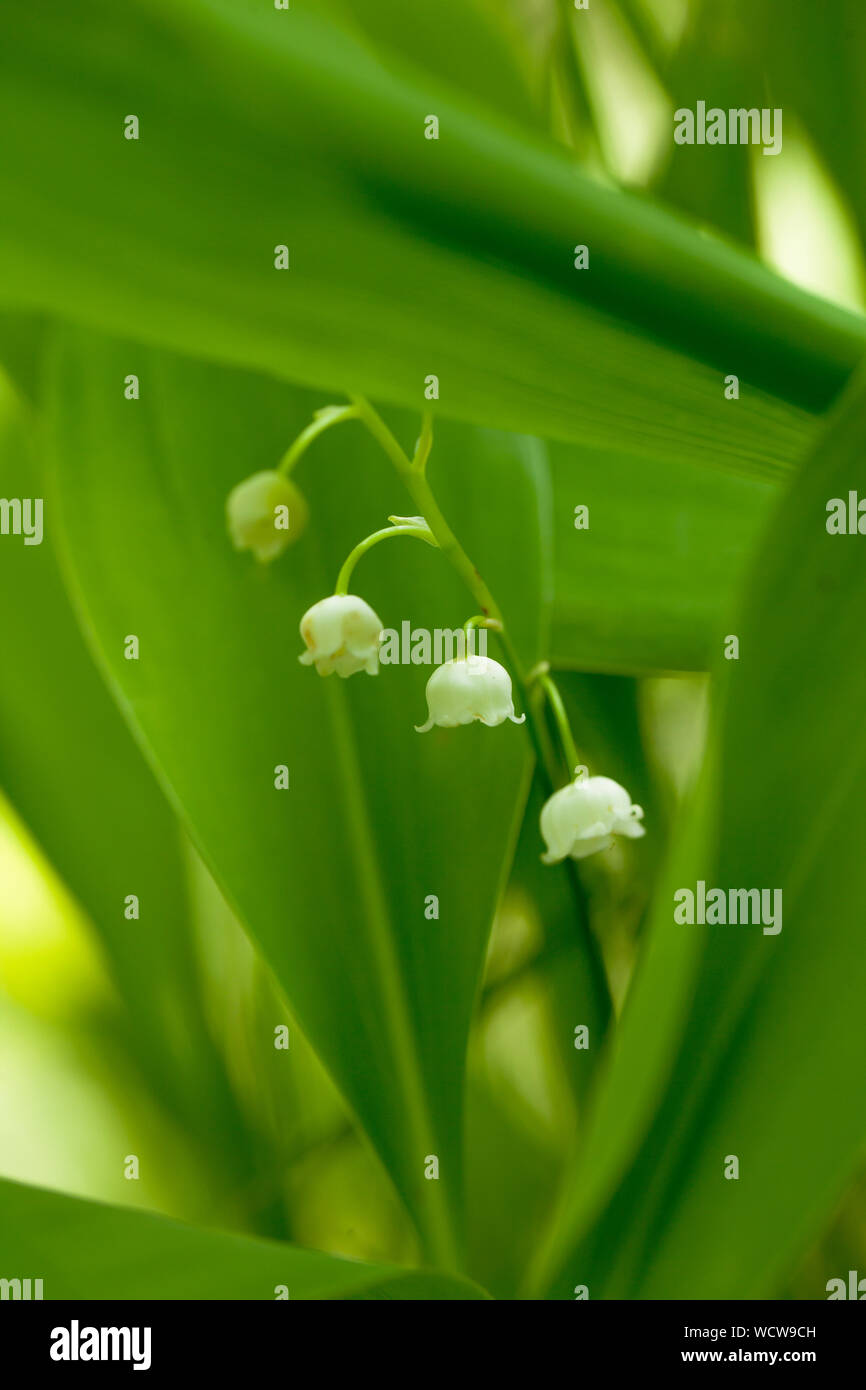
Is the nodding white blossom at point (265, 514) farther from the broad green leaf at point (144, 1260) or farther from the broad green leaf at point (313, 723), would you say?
the broad green leaf at point (144, 1260)

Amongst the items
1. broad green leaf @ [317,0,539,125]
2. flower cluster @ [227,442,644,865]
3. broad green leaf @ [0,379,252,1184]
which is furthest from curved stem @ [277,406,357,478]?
broad green leaf @ [0,379,252,1184]

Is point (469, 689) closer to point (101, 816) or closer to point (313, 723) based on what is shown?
point (313, 723)

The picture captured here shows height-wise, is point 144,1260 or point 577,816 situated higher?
point 577,816

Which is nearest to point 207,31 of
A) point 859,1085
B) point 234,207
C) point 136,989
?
point 234,207

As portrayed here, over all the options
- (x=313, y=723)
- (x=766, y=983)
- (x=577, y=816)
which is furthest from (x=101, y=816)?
(x=766, y=983)

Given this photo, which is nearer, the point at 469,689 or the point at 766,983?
the point at 766,983

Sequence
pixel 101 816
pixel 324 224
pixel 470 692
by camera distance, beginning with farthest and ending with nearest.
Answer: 1. pixel 101 816
2. pixel 470 692
3. pixel 324 224

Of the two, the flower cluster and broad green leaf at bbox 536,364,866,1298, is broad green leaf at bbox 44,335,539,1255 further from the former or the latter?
broad green leaf at bbox 536,364,866,1298
